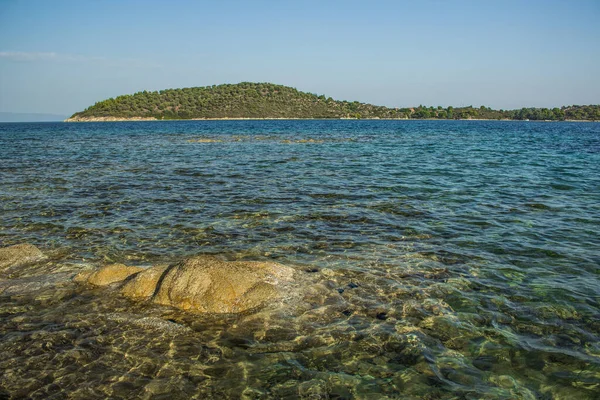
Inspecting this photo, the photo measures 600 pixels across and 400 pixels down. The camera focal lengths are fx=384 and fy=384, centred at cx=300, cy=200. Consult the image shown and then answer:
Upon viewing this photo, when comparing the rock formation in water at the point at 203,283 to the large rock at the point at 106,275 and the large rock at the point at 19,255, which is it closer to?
the large rock at the point at 106,275

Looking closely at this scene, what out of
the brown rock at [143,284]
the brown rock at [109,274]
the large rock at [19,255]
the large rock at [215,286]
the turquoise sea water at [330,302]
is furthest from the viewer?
the large rock at [19,255]

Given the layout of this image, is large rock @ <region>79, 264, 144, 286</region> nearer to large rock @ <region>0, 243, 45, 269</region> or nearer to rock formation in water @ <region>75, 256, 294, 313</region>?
rock formation in water @ <region>75, 256, 294, 313</region>

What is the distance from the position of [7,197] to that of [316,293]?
15.1 m

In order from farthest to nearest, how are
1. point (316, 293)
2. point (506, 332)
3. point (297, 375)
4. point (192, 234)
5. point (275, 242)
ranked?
point (192, 234), point (275, 242), point (316, 293), point (506, 332), point (297, 375)

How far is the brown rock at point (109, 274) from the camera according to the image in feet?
25.1

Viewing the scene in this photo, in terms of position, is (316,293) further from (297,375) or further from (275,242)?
(275,242)

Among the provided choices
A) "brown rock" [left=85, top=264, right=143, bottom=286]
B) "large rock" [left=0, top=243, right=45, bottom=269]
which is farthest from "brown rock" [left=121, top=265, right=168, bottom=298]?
"large rock" [left=0, top=243, right=45, bottom=269]

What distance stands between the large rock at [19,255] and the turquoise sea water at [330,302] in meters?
0.45

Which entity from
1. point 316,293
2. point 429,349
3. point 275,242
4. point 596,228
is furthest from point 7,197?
point 596,228

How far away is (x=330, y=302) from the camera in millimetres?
6961

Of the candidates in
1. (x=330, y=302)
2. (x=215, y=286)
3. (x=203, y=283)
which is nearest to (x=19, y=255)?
(x=203, y=283)

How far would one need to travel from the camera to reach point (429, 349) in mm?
5590

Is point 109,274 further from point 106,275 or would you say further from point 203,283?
point 203,283

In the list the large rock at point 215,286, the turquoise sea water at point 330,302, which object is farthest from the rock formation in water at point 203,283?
the turquoise sea water at point 330,302
